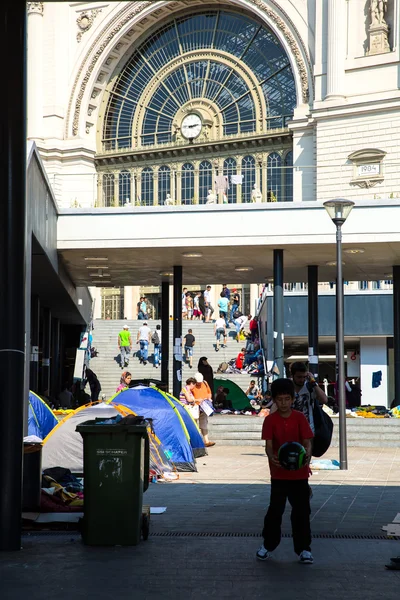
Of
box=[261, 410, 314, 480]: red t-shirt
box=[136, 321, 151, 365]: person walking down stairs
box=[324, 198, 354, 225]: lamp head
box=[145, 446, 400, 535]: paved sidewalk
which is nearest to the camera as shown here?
box=[261, 410, 314, 480]: red t-shirt

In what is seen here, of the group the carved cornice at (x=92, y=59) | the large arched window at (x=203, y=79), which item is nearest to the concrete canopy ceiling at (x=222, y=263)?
the large arched window at (x=203, y=79)

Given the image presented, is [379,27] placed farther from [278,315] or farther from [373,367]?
[278,315]

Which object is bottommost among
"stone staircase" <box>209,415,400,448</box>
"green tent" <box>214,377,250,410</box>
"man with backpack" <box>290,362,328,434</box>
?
"stone staircase" <box>209,415,400,448</box>

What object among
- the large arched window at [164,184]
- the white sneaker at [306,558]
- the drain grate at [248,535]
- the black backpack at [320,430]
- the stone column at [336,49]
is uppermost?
the stone column at [336,49]

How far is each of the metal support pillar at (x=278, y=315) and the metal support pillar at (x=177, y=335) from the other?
10.6ft

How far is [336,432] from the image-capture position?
22.6 metres

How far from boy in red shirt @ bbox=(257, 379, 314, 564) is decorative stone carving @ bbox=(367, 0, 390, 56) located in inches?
1675

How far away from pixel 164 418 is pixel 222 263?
37.9 feet

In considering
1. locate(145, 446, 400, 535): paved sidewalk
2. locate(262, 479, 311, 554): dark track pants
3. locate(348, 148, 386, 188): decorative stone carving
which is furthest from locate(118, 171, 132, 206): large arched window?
locate(262, 479, 311, 554): dark track pants

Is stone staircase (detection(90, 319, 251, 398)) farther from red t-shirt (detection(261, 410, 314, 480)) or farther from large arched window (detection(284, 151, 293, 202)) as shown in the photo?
red t-shirt (detection(261, 410, 314, 480))

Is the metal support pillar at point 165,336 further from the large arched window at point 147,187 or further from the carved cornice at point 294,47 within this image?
the large arched window at point 147,187

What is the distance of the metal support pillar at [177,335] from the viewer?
91.2 ft

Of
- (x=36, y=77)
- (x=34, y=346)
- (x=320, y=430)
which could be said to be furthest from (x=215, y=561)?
(x=36, y=77)

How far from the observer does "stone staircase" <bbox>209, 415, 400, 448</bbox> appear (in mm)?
22531
